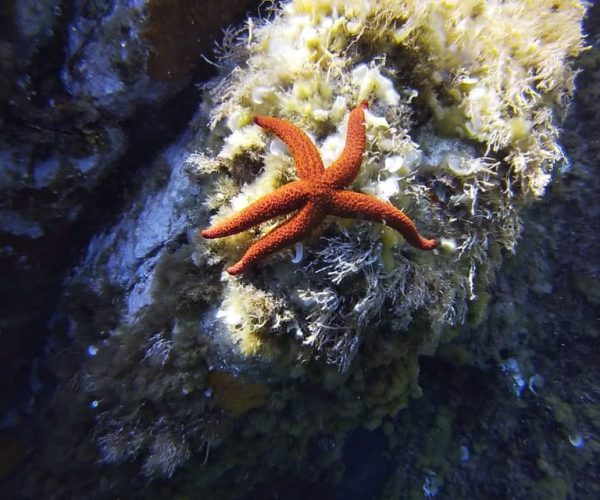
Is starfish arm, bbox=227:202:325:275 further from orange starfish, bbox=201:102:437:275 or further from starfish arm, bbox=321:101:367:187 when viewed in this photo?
starfish arm, bbox=321:101:367:187

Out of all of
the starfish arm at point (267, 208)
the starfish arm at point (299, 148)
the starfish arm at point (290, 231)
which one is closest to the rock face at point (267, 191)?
the starfish arm at point (299, 148)

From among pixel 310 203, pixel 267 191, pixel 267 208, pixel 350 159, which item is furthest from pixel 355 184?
pixel 267 208

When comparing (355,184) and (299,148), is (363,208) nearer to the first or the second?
(355,184)

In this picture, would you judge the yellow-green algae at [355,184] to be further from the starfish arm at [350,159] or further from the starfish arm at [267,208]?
the starfish arm at [267,208]

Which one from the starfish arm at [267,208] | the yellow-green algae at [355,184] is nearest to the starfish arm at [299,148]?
the starfish arm at [267,208]

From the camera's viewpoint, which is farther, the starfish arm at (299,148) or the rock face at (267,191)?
the rock face at (267,191)

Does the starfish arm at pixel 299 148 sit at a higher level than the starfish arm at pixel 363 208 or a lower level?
higher

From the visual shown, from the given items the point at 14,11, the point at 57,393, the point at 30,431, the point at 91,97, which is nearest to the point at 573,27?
the point at 91,97

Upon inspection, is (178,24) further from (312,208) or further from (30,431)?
(30,431)
